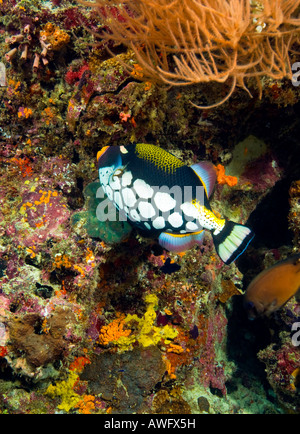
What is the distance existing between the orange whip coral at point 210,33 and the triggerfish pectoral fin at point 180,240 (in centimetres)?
114

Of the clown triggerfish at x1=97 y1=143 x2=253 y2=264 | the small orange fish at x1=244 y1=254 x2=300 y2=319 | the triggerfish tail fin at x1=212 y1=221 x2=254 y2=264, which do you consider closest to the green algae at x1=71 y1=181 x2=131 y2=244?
the clown triggerfish at x1=97 y1=143 x2=253 y2=264

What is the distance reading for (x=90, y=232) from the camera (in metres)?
2.96

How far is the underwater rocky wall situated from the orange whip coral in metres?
0.23

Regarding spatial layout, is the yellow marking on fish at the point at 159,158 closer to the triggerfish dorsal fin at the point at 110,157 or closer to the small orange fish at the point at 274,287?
the triggerfish dorsal fin at the point at 110,157

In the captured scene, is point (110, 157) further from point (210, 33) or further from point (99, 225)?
point (210, 33)

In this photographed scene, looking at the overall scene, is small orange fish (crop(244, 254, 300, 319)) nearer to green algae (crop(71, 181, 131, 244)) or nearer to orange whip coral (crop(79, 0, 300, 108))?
green algae (crop(71, 181, 131, 244))

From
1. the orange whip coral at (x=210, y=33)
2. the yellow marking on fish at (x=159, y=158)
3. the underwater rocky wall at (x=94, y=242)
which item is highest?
the orange whip coral at (x=210, y=33)

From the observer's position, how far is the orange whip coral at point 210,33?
2369mm

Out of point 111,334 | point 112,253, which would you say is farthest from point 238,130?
point 111,334

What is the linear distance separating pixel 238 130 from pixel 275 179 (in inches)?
39.2

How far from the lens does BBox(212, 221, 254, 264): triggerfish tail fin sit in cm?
230

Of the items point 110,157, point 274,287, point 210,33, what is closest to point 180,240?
point 110,157

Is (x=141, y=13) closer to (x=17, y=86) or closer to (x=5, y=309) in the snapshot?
(x=17, y=86)

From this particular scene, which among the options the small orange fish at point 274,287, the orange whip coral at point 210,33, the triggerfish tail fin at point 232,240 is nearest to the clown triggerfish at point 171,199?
the triggerfish tail fin at point 232,240
